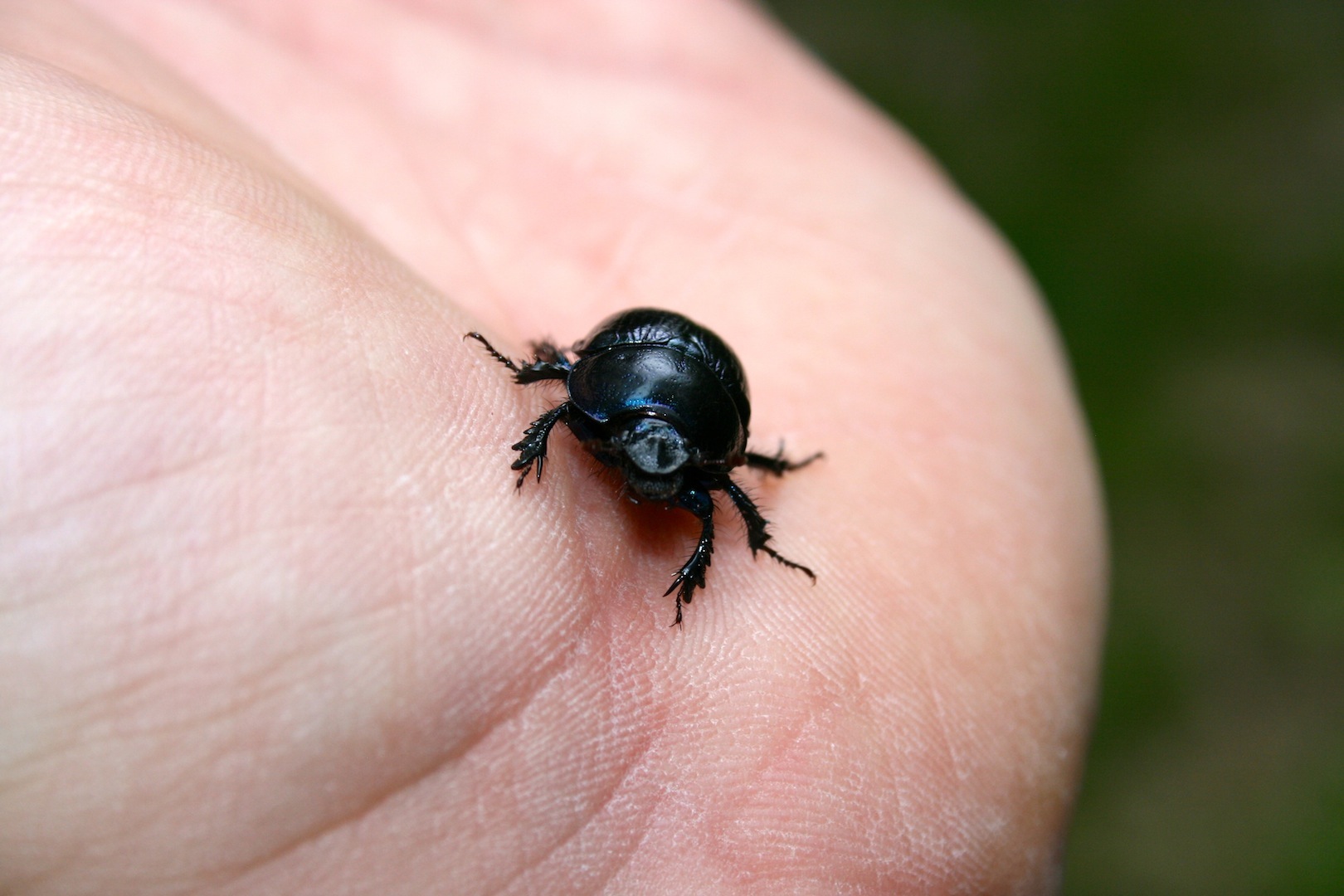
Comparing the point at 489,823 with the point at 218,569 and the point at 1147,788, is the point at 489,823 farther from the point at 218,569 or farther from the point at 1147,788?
the point at 1147,788

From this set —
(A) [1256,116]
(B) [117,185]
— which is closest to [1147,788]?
(B) [117,185]

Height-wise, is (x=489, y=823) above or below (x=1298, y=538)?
above

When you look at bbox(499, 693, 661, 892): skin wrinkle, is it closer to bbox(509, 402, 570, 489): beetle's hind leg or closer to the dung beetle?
the dung beetle

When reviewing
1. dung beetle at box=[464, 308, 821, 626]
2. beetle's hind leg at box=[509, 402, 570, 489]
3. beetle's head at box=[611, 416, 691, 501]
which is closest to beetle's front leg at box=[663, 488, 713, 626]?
dung beetle at box=[464, 308, 821, 626]

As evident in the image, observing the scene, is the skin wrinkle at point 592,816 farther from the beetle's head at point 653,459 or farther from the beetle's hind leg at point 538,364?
the beetle's hind leg at point 538,364

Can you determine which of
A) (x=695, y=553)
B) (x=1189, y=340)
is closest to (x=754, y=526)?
(x=695, y=553)

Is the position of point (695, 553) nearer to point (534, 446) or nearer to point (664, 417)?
point (664, 417)
